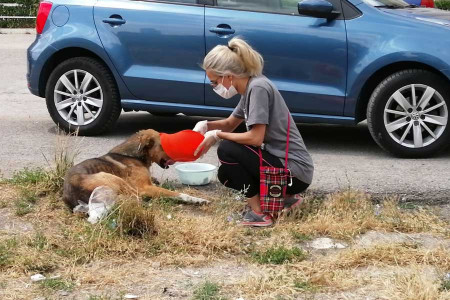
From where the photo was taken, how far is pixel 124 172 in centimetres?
604

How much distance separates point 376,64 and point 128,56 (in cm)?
228

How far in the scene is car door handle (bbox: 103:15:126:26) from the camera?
8.01 meters

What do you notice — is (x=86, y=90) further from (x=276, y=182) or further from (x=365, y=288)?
(x=365, y=288)

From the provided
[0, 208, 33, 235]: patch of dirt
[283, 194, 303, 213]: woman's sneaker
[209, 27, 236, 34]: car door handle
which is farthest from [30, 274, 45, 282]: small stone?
[209, 27, 236, 34]: car door handle

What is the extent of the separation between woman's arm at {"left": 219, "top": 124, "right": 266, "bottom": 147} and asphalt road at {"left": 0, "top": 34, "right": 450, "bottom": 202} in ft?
3.75

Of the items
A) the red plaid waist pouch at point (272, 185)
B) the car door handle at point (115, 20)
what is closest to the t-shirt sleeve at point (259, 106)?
the red plaid waist pouch at point (272, 185)

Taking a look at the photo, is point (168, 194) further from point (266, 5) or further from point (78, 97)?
point (78, 97)

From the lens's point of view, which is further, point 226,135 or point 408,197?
point 408,197

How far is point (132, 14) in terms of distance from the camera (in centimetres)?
799

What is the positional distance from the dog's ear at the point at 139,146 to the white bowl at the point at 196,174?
0.46 metres

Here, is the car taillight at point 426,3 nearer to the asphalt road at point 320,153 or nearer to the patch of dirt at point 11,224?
the asphalt road at point 320,153

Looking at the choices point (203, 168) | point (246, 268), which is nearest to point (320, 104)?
point (203, 168)

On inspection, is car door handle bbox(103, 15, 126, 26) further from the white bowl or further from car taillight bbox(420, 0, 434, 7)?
car taillight bbox(420, 0, 434, 7)

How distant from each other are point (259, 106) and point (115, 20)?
301 centimetres
